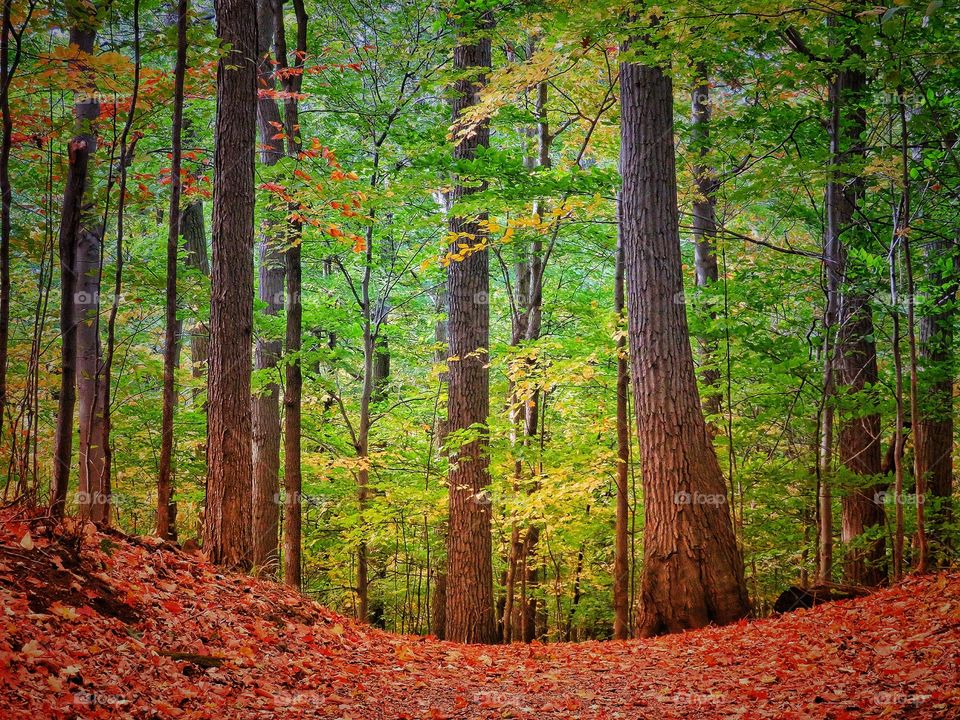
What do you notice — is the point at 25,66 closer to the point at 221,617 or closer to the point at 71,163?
the point at 71,163

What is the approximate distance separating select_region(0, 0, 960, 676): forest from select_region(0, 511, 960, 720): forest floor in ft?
0.94

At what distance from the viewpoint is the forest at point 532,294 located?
19.2 ft

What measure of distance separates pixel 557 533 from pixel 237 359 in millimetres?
6785

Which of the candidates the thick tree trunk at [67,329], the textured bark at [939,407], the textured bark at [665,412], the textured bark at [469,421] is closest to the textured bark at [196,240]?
the textured bark at [469,421]

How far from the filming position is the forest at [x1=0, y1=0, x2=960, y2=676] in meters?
5.85

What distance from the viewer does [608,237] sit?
1117cm

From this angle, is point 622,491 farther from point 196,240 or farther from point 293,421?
point 196,240

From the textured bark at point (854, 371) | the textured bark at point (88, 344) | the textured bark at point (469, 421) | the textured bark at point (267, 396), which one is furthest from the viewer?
the textured bark at point (267, 396)

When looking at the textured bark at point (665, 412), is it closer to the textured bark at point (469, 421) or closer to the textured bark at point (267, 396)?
the textured bark at point (469, 421)

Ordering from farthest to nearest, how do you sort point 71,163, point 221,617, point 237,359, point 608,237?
point 608,237, point 237,359, point 221,617, point 71,163

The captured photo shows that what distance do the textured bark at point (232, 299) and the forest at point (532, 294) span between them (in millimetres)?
30

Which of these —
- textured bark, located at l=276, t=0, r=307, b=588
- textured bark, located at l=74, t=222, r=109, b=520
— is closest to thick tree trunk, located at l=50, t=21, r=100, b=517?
textured bark, located at l=276, t=0, r=307, b=588

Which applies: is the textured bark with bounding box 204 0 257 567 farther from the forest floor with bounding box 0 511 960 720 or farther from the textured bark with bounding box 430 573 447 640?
the textured bark with bounding box 430 573 447 640

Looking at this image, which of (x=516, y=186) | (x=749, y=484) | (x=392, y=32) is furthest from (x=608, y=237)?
(x=392, y=32)
